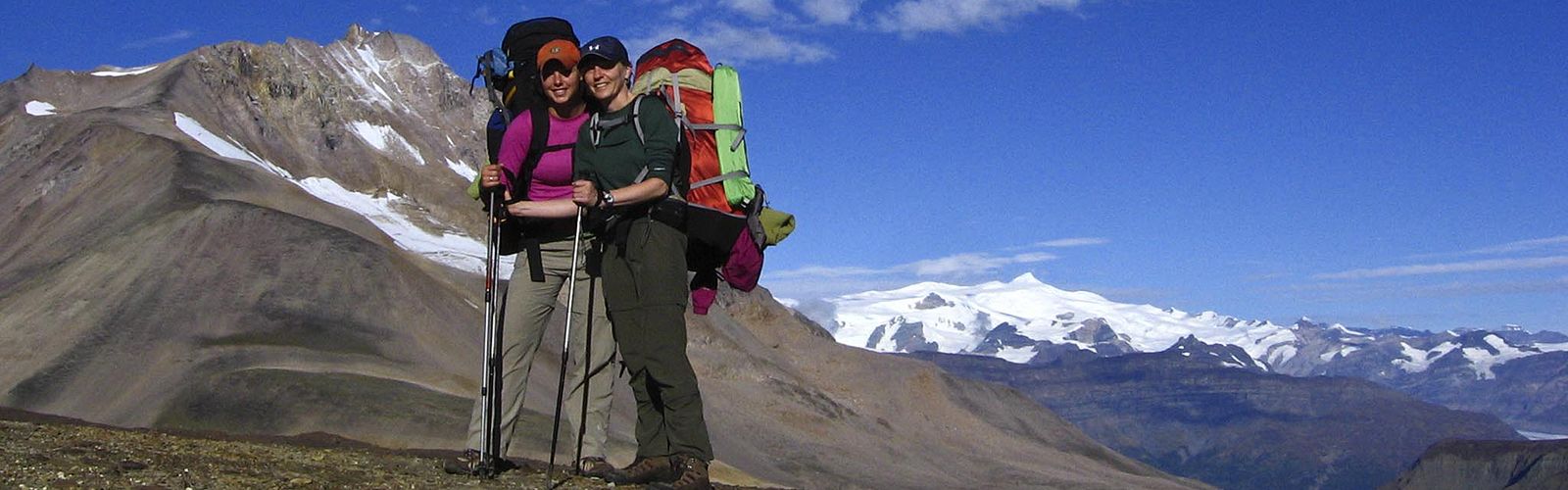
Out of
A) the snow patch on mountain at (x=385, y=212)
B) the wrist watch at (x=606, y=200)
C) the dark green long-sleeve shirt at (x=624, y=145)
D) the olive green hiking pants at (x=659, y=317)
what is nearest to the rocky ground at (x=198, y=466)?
the olive green hiking pants at (x=659, y=317)

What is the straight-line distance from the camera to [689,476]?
942 centimetres

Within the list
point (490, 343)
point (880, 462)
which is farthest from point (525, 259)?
point (880, 462)

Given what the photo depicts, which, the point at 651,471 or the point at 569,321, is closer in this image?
the point at 651,471

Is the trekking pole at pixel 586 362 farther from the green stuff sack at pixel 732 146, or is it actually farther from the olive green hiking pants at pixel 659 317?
the green stuff sack at pixel 732 146

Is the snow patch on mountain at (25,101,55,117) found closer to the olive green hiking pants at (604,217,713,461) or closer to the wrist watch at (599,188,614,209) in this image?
the olive green hiking pants at (604,217,713,461)

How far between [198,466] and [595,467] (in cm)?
217

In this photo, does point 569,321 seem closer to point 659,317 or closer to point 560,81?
point 659,317

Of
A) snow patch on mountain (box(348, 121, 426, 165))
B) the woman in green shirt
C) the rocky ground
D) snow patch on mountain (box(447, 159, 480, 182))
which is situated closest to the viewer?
the rocky ground

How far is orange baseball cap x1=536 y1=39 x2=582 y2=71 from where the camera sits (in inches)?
385

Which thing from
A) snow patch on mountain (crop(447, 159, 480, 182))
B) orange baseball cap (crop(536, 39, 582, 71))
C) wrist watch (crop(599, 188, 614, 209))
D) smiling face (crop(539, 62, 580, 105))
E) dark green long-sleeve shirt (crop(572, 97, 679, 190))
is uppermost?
snow patch on mountain (crop(447, 159, 480, 182))

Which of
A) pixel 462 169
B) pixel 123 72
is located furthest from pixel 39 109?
pixel 462 169

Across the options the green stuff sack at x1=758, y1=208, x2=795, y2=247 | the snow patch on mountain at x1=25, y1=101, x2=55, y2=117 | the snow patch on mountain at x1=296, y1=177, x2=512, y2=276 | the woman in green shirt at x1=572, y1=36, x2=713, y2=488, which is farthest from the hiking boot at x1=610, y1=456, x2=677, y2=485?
the snow patch on mountain at x1=25, y1=101, x2=55, y2=117

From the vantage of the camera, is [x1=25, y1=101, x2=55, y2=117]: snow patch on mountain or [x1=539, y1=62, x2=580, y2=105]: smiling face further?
[x1=25, y1=101, x2=55, y2=117]: snow patch on mountain

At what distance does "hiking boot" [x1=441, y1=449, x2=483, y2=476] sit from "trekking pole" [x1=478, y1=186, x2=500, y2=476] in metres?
0.04
